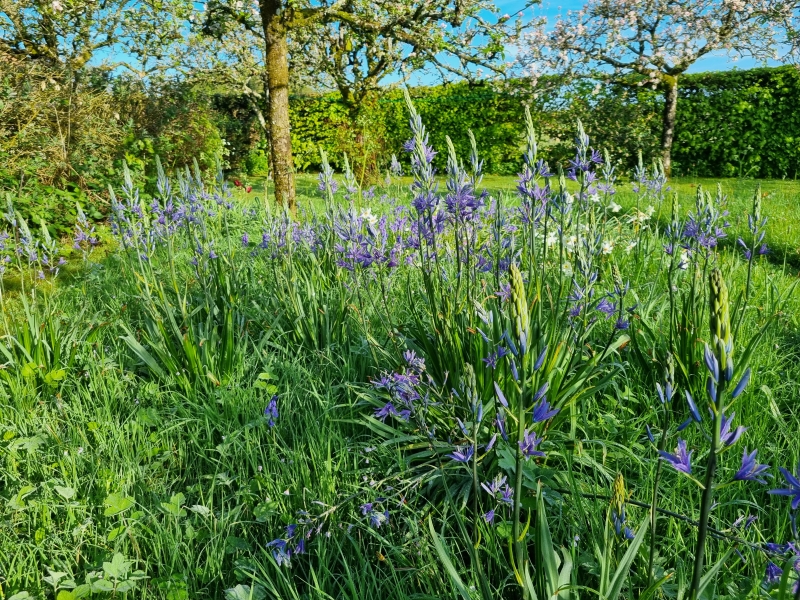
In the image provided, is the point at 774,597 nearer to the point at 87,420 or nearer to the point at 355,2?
the point at 87,420

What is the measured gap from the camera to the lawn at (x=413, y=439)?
1560 millimetres

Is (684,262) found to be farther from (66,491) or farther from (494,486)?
(66,491)

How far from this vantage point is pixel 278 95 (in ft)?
23.1

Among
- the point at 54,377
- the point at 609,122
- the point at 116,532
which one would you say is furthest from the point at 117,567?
the point at 609,122

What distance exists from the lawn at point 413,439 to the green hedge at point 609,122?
6.21 metres

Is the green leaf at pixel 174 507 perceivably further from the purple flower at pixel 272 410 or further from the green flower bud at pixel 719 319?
the green flower bud at pixel 719 319

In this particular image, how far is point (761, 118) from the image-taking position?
12703 millimetres

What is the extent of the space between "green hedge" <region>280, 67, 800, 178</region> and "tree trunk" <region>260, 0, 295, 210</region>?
2.05 meters

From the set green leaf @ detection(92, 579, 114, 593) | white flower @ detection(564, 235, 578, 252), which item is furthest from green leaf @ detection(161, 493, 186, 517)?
white flower @ detection(564, 235, 578, 252)

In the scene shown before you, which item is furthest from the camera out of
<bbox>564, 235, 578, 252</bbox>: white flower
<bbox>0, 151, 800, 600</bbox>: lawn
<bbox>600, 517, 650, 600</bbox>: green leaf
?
<bbox>564, 235, 578, 252</bbox>: white flower

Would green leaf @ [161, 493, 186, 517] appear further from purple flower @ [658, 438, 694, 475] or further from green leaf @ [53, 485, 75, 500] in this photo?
purple flower @ [658, 438, 694, 475]

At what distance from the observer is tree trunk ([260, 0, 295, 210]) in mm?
6855

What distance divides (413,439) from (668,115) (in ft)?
40.3

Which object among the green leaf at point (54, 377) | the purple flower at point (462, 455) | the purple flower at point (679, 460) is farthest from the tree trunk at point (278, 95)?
the purple flower at point (679, 460)
